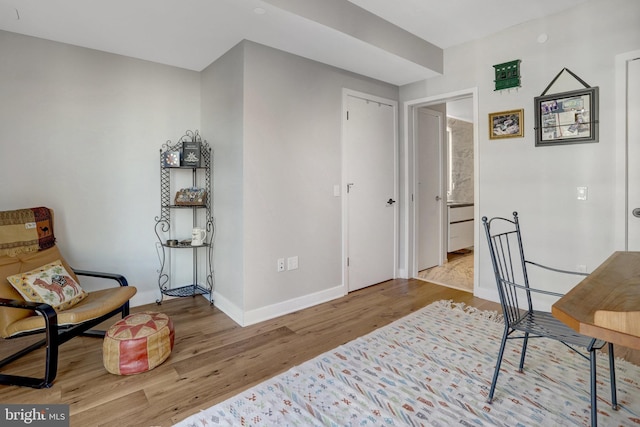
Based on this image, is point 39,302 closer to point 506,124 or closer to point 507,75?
point 506,124

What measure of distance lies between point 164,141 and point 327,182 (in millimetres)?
1670

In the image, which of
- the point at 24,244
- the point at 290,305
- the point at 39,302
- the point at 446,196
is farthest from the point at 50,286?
the point at 446,196

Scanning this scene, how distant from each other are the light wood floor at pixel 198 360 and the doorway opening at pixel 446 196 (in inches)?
34.2

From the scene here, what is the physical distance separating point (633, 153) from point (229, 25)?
10.3 ft

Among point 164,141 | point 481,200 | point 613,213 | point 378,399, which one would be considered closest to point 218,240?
point 164,141

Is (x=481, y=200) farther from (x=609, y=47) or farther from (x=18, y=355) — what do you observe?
(x=18, y=355)

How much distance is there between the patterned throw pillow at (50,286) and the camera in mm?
2213

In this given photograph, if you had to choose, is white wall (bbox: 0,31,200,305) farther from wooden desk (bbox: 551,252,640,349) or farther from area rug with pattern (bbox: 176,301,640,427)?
wooden desk (bbox: 551,252,640,349)

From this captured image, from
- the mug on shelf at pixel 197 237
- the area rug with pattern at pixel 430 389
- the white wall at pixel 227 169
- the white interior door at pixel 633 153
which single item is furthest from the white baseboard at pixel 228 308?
the white interior door at pixel 633 153

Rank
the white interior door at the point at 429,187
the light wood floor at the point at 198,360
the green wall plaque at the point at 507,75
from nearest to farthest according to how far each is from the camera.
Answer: the light wood floor at the point at 198,360 < the green wall plaque at the point at 507,75 < the white interior door at the point at 429,187

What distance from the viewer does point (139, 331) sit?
2143 mm

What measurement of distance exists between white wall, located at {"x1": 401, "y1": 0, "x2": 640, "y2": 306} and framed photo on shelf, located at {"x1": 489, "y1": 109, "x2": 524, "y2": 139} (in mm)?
50

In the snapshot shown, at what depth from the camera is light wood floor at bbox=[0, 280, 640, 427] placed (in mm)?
1818

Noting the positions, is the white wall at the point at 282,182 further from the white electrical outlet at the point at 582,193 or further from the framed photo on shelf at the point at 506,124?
the white electrical outlet at the point at 582,193
